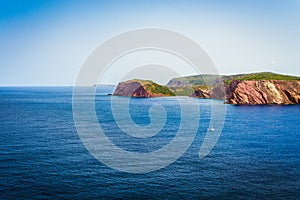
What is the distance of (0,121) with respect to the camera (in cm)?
13988

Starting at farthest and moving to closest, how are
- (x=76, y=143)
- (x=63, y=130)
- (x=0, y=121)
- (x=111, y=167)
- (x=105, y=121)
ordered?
1. (x=105, y=121)
2. (x=0, y=121)
3. (x=63, y=130)
4. (x=76, y=143)
5. (x=111, y=167)

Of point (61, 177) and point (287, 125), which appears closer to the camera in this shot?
point (61, 177)

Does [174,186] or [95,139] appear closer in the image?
[174,186]

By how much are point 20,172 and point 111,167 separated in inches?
859

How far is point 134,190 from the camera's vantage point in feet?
203

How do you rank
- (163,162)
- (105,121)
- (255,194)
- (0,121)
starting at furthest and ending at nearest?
(105,121) → (0,121) → (163,162) → (255,194)

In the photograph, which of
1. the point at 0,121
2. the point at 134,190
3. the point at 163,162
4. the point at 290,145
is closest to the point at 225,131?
the point at 290,145

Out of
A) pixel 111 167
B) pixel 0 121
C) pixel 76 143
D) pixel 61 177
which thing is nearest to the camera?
pixel 61 177

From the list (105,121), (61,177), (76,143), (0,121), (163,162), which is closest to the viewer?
(61,177)

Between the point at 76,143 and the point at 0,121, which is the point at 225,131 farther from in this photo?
the point at 0,121

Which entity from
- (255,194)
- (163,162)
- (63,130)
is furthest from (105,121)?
(255,194)

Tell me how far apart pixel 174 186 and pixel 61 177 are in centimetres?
2592

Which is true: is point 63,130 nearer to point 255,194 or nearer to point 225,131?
point 225,131

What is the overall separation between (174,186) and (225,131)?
69.8 meters
